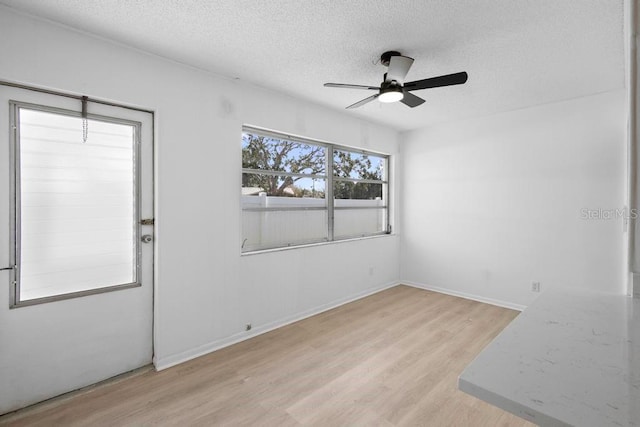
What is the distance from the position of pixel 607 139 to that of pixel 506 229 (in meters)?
1.43

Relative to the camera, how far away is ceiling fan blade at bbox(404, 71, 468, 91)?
86.4 inches

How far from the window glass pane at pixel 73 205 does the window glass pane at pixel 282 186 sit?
43.5 inches

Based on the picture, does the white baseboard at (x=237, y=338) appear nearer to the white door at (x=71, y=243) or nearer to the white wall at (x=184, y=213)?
the white wall at (x=184, y=213)

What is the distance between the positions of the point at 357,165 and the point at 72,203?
346 cm

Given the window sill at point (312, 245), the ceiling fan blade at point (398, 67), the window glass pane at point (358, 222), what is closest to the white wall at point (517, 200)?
the window glass pane at point (358, 222)

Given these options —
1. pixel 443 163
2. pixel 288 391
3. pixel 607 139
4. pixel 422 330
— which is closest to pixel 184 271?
pixel 288 391

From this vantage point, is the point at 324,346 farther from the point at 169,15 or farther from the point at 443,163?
the point at 443,163

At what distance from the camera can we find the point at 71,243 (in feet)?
7.31

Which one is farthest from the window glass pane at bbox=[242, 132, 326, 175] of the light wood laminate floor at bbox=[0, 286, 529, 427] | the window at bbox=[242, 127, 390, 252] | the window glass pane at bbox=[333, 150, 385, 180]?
the light wood laminate floor at bbox=[0, 286, 529, 427]

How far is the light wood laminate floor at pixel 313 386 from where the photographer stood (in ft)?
6.44

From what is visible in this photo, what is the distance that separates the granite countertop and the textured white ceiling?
6.14 feet

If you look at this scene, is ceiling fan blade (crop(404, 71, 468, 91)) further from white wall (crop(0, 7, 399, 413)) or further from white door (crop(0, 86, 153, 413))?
white door (crop(0, 86, 153, 413))

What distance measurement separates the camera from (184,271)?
2.69m

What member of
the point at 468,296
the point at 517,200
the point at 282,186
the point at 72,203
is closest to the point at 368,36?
the point at 282,186
